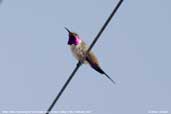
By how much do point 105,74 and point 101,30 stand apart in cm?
392

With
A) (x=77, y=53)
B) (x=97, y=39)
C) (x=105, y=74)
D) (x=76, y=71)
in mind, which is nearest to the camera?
(x=97, y=39)

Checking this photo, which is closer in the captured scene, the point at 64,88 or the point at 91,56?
the point at 64,88

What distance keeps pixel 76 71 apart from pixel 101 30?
0.88m

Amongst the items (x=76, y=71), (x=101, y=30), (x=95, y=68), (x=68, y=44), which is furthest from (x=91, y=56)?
(x=101, y=30)

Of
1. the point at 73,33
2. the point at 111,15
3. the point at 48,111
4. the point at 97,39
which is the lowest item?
the point at 73,33

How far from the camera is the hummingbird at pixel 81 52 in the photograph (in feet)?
34.7

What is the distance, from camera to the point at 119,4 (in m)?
5.99

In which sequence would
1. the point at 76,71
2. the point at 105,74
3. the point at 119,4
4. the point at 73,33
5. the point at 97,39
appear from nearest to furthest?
the point at 119,4, the point at 97,39, the point at 76,71, the point at 105,74, the point at 73,33

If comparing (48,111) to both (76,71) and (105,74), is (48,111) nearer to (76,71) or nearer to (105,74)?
(76,71)

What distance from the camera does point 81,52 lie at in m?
10.9

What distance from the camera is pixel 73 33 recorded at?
39.3 feet

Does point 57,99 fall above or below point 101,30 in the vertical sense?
below

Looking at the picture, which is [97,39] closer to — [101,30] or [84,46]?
[101,30]

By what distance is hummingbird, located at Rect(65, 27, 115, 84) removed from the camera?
10.6 metres
